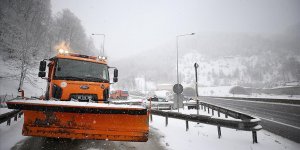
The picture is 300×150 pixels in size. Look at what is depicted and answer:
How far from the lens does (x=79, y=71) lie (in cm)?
716

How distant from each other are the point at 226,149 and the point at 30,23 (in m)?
32.9

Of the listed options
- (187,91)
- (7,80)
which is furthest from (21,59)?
(187,91)

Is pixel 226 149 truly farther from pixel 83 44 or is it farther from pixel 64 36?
pixel 83 44

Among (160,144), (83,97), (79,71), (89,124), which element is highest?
(79,71)

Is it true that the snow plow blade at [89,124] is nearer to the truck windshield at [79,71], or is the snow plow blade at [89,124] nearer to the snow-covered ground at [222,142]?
the snow-covered ground at [222,142]

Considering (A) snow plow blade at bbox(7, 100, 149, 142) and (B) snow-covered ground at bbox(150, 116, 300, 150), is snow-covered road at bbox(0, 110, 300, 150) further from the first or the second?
(A) snow plow blade at bbox(7, 100, 149, 142)

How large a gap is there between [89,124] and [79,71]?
3.04 m

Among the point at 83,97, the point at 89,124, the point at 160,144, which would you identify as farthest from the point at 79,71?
the point at 160,144

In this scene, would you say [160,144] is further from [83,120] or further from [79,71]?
[79,71]

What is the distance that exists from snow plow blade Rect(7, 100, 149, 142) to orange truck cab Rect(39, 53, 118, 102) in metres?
1.81

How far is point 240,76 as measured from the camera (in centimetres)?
18100

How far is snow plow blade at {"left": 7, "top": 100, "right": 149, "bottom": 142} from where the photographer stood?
4.58 metres

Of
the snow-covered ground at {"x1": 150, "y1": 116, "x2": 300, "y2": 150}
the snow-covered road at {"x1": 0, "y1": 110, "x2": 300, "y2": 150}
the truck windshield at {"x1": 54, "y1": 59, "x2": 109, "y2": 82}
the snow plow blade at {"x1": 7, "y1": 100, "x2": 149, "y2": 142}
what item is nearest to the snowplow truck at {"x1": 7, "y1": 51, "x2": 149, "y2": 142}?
the snow plow blade at {"x1": 7, "y1": 100, "x2": 149, "y2": 142}

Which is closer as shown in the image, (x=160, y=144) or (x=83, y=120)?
(x=83, y=120)
